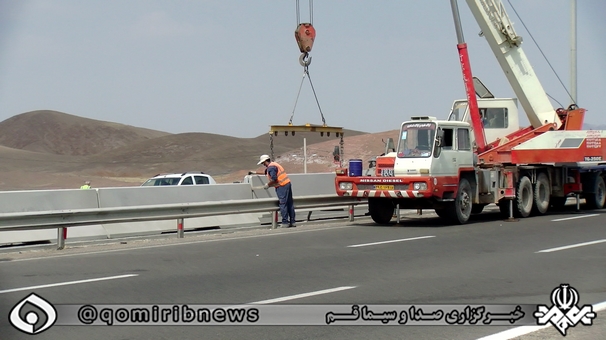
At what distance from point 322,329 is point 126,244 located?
8902 millimetres

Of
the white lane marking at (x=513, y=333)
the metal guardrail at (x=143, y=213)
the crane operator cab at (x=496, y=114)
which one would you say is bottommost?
the white lane marking at (x=513, y=333)

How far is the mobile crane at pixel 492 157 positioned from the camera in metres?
19.6

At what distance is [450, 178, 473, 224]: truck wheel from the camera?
1988cm

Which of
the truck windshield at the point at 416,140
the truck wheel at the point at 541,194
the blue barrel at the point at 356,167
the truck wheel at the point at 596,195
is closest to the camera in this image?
the truck windshield at the point at 416,140

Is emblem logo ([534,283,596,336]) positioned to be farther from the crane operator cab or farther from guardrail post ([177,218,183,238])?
the crane operator cab

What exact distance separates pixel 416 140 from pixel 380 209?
7.37ft

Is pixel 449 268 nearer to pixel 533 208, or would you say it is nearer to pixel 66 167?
pixel 533 208

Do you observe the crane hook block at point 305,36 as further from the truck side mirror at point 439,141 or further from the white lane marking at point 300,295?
the white lane marking at point 300,295

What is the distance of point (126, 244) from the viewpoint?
16.2 metres

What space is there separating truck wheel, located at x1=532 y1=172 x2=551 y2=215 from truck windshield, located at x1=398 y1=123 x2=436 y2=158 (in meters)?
5.33

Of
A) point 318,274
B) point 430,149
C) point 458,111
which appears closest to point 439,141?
point 430,149

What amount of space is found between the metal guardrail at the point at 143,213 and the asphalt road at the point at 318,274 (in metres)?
0.60

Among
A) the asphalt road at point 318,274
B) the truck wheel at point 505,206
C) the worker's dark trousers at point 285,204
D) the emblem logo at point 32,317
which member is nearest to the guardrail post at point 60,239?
the asphalt road at point 318,274

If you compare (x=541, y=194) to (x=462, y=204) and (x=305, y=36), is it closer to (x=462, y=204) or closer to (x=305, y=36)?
(x=462, y=204)
